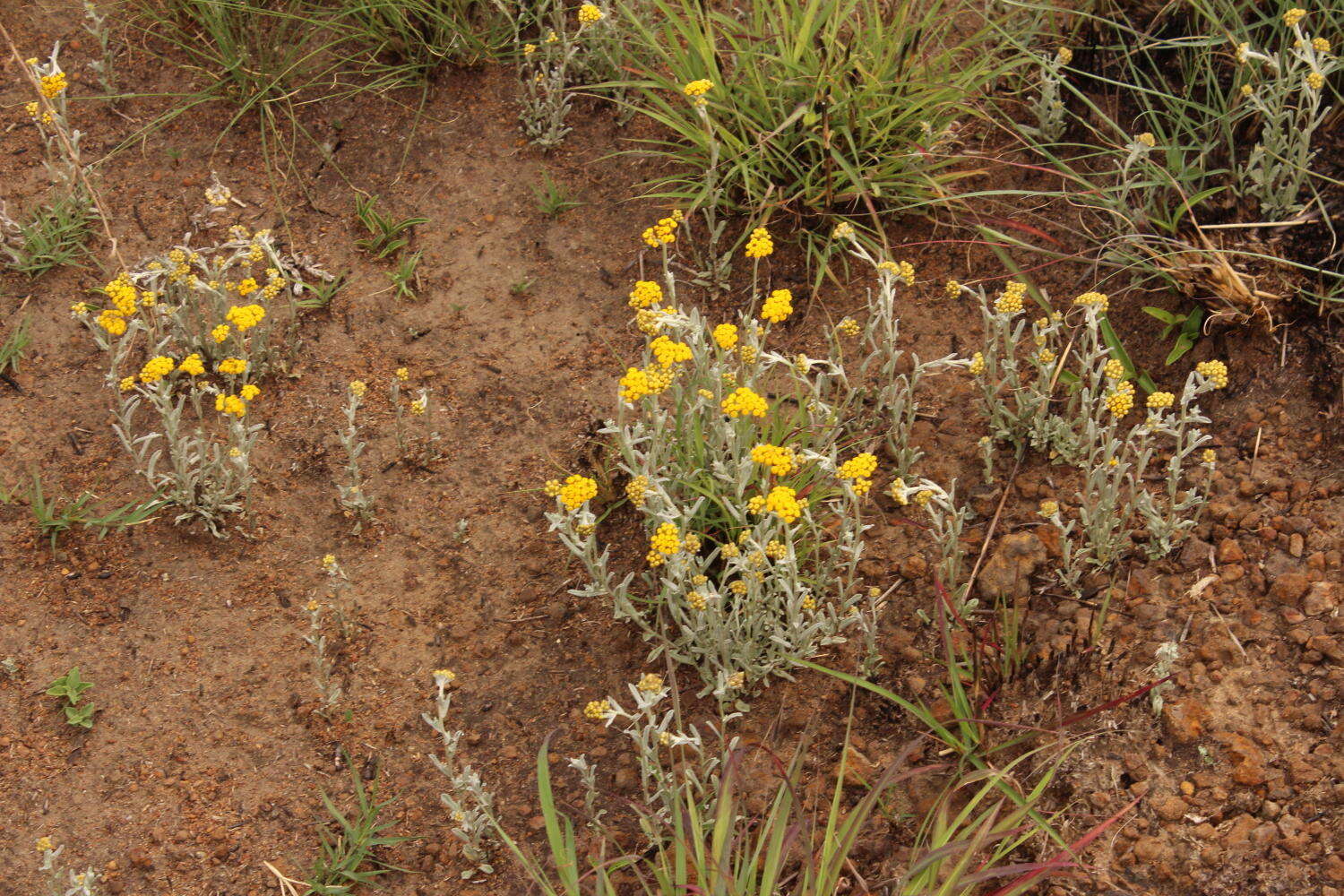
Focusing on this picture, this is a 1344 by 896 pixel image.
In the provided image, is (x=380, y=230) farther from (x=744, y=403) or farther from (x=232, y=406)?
(x=744, y=403)

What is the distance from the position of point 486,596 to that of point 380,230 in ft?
4.36

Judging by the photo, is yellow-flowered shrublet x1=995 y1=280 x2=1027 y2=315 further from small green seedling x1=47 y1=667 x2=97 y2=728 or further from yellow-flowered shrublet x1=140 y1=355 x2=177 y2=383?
small green seedling x1=47 y1=667 x2=97 y2=728

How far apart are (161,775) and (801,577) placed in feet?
5.28

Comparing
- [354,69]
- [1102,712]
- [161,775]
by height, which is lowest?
[161,775]

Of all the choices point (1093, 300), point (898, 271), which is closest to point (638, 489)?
point (898, 271)

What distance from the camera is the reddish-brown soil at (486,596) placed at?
2766 millimetres

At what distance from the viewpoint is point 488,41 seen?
423 cm

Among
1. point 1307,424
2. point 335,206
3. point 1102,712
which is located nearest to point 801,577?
point 1102,712

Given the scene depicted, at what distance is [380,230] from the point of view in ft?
12.8

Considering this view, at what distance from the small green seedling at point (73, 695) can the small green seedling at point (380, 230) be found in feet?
5.05

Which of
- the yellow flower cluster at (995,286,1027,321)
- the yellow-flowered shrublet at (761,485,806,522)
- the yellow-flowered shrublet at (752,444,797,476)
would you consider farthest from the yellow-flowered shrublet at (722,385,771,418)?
the yellow flower cluster at (995,286,1027,321)

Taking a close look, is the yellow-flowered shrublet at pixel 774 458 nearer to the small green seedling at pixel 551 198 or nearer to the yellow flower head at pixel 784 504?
the yellow flower head at pixel 784 504

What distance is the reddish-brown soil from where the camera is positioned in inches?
109

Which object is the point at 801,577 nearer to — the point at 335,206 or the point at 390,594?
the point at 390,594
